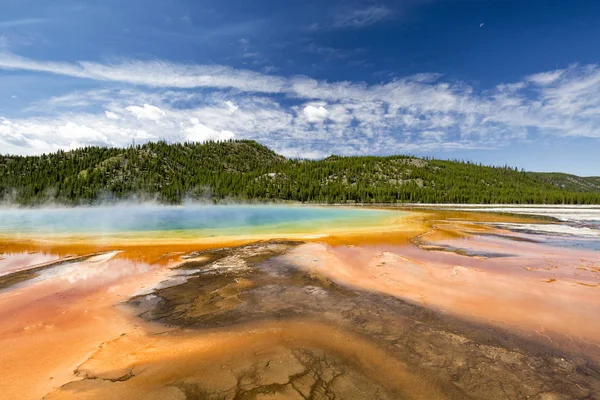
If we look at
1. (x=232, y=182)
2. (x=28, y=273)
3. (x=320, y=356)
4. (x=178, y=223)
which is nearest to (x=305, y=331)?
(x=320, y=356)

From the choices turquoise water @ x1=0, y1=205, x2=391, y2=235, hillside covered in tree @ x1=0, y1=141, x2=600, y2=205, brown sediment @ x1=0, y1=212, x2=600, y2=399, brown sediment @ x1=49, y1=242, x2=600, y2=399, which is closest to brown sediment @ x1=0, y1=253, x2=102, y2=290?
brown sediment @ x1=0, y1=212, x2=600, y2=399

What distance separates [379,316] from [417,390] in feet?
9.85

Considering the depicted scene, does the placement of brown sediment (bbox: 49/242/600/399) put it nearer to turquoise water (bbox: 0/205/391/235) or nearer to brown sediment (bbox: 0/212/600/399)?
brown sediment (bbox: 0/212/600/399)

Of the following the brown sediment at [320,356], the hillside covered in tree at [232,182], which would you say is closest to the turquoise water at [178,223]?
the brown sediment at [320,356]

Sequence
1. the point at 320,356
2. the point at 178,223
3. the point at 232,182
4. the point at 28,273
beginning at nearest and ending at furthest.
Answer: the point at 320,356 < the point at 28,273 < the point at 178,223 < the point at 232,182

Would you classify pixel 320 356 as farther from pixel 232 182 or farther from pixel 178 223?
pixel 232 182

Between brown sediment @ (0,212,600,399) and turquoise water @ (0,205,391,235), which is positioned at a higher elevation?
brown sediment @ (0,212,600,399)

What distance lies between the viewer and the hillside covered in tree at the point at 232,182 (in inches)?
4638

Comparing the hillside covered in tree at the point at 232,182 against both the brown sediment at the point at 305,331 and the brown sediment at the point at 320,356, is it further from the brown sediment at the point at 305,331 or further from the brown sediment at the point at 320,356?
the brown sediment at the point at 320,356

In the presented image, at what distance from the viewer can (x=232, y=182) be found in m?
145

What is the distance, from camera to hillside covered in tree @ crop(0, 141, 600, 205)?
117812 mm

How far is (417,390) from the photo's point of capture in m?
5.04

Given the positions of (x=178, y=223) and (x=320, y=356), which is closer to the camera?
(x=320, y=356)

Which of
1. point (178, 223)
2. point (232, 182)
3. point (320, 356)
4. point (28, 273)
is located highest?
point (232, 182)
